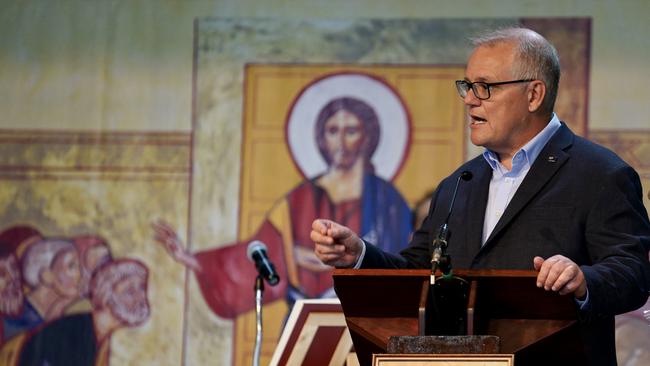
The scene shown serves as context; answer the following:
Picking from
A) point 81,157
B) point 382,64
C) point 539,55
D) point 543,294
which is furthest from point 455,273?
point 81,157

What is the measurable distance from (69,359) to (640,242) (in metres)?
4.52

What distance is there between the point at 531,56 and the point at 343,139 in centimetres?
Answer: 345

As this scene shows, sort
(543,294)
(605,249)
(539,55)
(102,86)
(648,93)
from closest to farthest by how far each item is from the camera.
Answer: (543,294)
(605,249)
(539,55)
(648,93)
(102,86)

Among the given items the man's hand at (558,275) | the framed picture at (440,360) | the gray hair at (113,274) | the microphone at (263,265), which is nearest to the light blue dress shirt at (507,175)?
the man's hand at (558,275)

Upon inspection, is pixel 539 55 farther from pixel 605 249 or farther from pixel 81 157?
pixel 81 157

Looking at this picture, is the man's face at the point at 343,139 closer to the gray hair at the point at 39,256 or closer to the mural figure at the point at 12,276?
the gray hair at the point at 39,256

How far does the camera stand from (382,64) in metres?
7.02

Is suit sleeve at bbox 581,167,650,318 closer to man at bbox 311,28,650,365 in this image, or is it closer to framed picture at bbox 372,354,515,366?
man at bbox 311,28,650,365

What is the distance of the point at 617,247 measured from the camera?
329 cm

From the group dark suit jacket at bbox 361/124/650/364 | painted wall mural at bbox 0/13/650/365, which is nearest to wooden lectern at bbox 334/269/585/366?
dark suit jacket at bbox 361/124/650/364

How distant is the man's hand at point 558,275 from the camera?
9.52ft

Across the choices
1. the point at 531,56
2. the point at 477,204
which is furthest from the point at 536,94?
the point at 477,204

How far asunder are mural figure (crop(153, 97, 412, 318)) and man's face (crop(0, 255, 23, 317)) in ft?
2.93

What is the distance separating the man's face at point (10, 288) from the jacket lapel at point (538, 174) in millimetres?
4352
